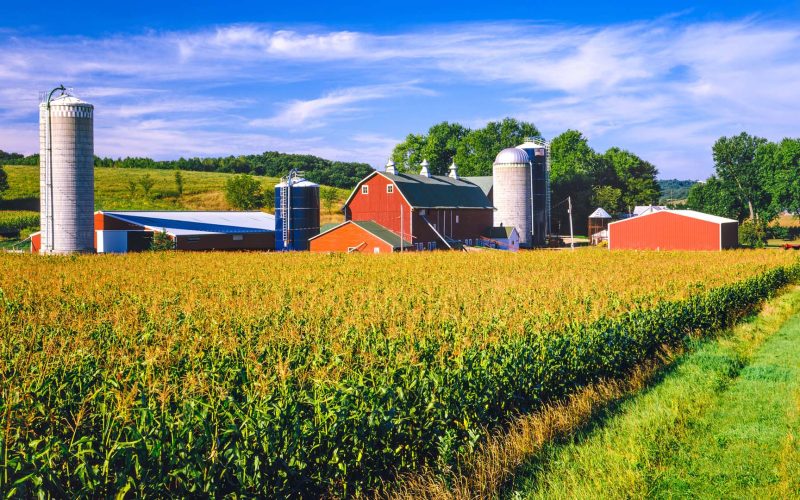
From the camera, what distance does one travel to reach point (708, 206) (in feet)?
301

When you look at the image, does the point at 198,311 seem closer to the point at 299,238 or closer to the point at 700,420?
the point at 700,420

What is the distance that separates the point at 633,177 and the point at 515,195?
52.2 meters

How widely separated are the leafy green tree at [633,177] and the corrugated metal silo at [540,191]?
2882 centimetres

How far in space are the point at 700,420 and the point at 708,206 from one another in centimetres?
9086

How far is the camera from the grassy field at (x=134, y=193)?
3418 inches

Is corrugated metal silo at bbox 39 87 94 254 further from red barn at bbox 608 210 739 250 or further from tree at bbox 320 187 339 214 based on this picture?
tree at bbox 320 187 339 214

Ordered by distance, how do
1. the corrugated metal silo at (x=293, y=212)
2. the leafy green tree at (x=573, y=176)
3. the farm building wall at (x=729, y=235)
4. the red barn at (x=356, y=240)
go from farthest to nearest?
1. the leafy green tree at (x=573, y=176)
2. the farm building wall at (x=729, y=235)
3. the corrugated metal silo at (x=293, y=212)
4. the red barn at (x=356, y=240)

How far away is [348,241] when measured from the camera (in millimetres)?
48406

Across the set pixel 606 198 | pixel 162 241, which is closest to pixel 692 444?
pixel 162 241

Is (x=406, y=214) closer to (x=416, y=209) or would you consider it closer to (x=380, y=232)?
(x=416, y=209)

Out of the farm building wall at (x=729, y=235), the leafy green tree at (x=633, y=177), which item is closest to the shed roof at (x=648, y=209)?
the leafy green tree at (x=633, y=177)

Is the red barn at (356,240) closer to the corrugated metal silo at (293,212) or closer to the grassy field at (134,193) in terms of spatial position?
the corrugated metal silo at (293,212)

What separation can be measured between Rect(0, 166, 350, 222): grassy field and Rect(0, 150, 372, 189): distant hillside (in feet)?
56.1

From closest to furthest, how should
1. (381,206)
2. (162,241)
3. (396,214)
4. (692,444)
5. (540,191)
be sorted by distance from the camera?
(692,444)
(162,241)
(396,214)
(381,206)
(540,191)
